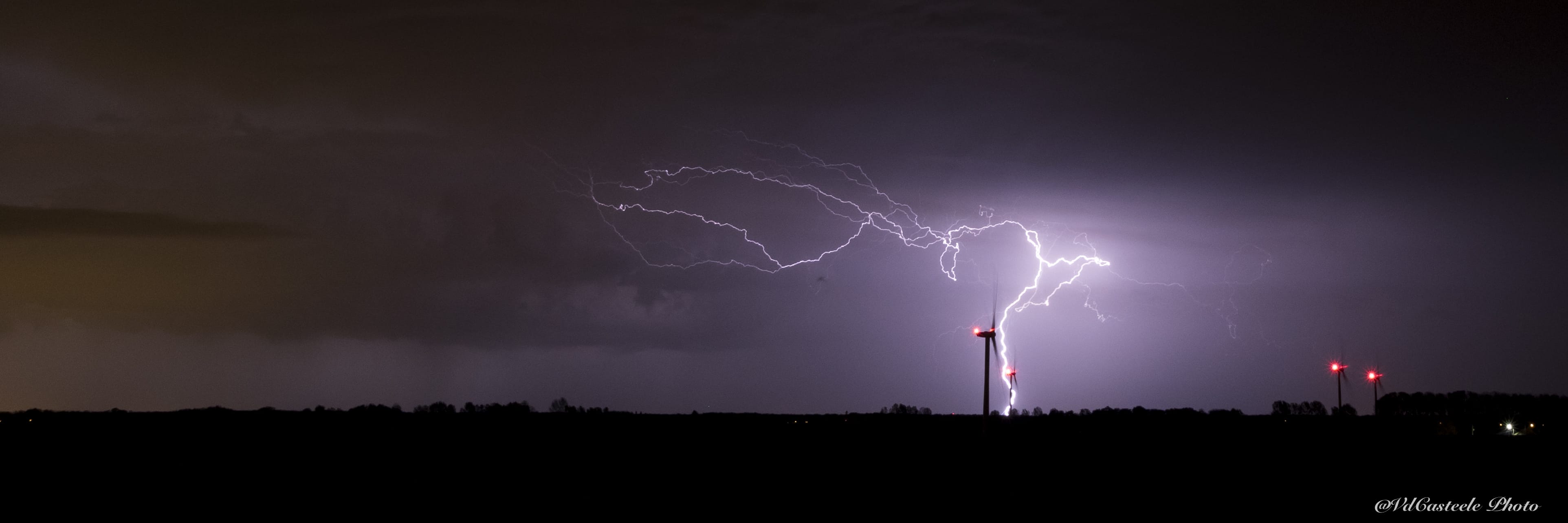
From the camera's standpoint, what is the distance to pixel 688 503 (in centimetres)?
2389

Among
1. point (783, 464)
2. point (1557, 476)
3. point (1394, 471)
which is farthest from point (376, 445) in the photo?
point (1557, 476)

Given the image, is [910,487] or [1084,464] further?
[1084,464]

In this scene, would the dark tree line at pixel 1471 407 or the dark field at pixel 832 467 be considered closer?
the dark field at pixel 832 467

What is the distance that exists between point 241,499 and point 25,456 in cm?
2452

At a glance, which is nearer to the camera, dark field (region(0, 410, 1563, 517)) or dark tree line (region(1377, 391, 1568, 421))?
dark field (region(0, 410, 1563, 517))

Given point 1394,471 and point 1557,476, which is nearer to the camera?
point 1557,476

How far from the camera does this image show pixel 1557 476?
2902 cm

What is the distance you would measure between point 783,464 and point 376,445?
2419cm

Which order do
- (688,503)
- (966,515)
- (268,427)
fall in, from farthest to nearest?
(268,427), (688,503), (966,515)

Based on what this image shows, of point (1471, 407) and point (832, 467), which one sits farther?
point (1471, 407)

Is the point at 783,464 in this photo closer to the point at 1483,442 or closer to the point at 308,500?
the point at 308,500

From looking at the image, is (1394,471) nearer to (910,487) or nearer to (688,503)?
(910,487)

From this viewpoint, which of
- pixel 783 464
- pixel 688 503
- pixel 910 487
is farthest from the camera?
pixel 783 464

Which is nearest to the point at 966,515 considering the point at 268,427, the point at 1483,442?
the point at 1483,442
